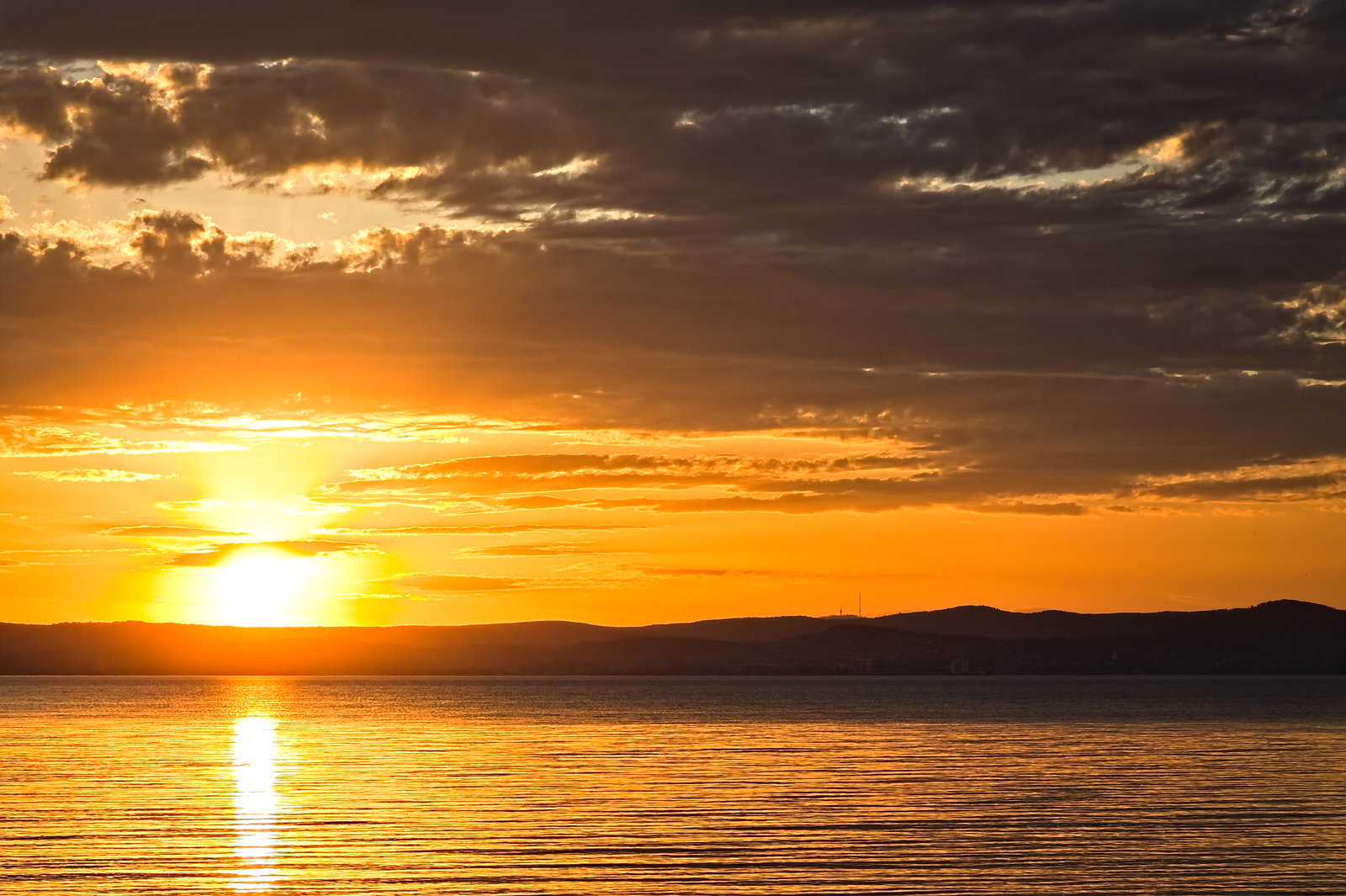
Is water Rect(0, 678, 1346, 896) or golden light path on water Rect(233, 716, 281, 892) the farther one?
golden light path on water Rect(233, 716, 281, 892)

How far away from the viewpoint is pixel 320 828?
Result: 182ft

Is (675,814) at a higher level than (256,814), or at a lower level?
lower

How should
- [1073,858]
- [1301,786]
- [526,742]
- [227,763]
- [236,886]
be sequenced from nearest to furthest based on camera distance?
[236,886], [1073,858], [1301,786], [227,763], [526,742]

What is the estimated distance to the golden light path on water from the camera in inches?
1768

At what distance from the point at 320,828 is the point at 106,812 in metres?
10.9

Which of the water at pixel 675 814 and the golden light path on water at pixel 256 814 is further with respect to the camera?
the golden light path on water at pixel 256 814

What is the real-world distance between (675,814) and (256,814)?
58.2ft

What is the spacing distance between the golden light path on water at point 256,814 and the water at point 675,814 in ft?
0.62

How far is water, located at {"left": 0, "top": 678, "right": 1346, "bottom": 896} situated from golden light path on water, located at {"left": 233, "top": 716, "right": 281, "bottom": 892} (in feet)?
0.62

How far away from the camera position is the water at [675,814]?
4438 cm

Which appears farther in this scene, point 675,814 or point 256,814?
point 256,814

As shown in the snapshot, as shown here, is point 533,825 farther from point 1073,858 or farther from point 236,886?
point 1073,858

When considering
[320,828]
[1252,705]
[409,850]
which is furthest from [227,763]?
[1252,705]

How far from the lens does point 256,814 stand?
59.8 metres
